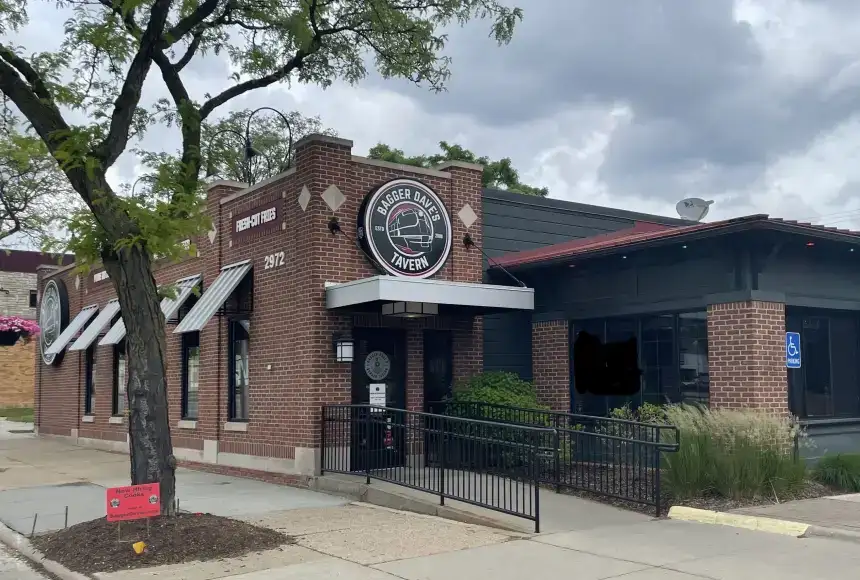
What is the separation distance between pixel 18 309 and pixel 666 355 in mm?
46377

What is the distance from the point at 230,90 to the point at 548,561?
717 cm

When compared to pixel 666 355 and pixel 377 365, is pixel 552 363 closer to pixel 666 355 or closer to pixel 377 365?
pixel 666 355

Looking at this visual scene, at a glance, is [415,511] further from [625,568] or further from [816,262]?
[816,262]

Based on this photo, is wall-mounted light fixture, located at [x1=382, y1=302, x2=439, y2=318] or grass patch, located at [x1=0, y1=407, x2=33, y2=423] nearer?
wall-mounted light fixture, located at [x1=382, y1=302, x2=439, y2=318]

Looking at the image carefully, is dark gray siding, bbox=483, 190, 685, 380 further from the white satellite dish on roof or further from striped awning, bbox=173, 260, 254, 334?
striped awning, bbox=173, 260, 254, 334

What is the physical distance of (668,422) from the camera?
11938 mm

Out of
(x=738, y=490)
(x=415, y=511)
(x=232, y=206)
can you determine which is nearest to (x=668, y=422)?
(x=738, y=490)

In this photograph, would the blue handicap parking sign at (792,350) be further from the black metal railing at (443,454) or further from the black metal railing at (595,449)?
the black metal railing at (443,454)

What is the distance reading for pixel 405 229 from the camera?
14.0 meters

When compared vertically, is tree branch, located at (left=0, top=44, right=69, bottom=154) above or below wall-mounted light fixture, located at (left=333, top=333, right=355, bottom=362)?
above

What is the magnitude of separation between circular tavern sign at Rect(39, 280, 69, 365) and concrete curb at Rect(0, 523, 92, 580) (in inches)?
599

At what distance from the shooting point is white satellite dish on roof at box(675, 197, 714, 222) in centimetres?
1831

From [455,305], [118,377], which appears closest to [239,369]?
[455,305]

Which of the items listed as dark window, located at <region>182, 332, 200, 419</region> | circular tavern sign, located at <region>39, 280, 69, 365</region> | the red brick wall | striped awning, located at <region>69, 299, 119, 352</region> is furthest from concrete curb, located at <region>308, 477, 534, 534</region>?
circular tavern sign, located at <region>39, 280, 69, 365</region>
